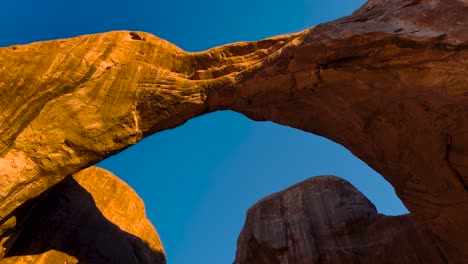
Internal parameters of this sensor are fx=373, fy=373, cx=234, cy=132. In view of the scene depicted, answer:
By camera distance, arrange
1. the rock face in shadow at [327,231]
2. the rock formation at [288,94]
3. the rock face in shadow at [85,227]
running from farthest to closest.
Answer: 1. the rock face in shadow at [327,231]
2. the rock face in shadow at [85,227]
3. the rock formation at [288,94]

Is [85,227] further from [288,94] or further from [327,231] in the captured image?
[327,231]

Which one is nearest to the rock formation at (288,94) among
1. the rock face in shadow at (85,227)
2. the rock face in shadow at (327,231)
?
the rock face in shadow at (327,231)

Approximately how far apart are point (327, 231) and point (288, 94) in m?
12.9

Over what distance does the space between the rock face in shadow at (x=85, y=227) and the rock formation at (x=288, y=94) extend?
3508 mm

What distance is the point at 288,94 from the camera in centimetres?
1612

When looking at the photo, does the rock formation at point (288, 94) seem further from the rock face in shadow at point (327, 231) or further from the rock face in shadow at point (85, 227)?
the rock face in shadow at point (85, 227)

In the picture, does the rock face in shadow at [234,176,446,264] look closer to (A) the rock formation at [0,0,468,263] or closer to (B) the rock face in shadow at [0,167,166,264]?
(A) the rock formation at [0,0,468,263]

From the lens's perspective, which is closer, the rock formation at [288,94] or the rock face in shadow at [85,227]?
the rock formation at [288,94]

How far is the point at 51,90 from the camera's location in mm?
15414

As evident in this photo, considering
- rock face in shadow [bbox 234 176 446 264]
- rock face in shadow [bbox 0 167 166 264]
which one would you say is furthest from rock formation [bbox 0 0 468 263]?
rock face in shadow [bbox 0 167 166 264]

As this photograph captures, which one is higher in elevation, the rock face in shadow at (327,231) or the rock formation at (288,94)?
the rock formation at (288,94)

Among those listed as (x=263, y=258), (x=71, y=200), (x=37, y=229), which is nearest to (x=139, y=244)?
(x=71, y=200)

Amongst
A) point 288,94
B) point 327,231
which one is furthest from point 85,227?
point 327,231

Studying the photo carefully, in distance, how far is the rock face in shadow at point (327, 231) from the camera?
21.7 meters
